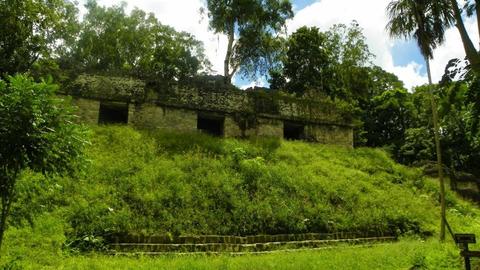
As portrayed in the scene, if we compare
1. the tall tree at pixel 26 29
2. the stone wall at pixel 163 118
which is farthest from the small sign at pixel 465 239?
the tall tree at pixel 26 29

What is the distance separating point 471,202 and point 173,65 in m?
18.5

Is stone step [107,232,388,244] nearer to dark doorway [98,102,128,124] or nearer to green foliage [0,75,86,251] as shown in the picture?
green foliage [0,75,86,251]

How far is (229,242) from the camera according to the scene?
938 cm

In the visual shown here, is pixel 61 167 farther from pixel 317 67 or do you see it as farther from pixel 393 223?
pixel 317 67

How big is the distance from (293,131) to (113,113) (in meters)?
7.42

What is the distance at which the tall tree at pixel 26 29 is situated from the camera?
14469mm

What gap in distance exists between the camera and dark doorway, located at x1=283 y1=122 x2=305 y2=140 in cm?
1794

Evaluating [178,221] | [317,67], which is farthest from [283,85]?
[178,221]

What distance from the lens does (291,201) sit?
11.3 metres

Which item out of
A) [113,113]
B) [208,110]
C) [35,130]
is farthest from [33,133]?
[113,113]

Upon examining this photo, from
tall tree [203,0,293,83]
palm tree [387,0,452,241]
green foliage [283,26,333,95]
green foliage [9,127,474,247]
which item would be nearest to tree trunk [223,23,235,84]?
tall tree [203,0,293,83]

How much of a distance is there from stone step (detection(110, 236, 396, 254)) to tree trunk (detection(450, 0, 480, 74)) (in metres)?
5.42

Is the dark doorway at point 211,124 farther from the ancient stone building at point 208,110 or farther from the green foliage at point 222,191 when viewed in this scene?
the green foliage at point 222,191

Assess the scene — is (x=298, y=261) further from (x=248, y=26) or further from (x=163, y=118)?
(x=248, y=26)
